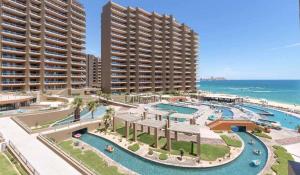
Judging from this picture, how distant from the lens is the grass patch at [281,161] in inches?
992

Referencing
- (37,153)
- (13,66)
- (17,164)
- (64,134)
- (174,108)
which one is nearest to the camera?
(17,164)

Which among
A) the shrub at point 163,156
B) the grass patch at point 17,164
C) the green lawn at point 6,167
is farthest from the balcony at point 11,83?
the shrub at point 163,156

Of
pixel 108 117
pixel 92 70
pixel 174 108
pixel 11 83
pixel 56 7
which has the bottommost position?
pixel 174 108

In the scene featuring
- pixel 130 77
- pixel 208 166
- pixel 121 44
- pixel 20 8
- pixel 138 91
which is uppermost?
pixel 20 8

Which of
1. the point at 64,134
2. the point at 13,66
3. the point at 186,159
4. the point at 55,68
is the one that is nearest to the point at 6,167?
the point at 64,134

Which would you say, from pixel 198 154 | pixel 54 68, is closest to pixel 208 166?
pixel 198 154

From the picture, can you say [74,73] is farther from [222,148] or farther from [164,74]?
[222,148]

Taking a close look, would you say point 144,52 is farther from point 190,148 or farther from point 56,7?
point 190,148

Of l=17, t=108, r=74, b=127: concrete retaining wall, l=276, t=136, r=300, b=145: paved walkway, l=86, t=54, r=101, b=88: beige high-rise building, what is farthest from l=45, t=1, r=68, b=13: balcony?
l=276, t=136, r=300, b=145: paved walkway

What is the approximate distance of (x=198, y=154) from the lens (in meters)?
28.5

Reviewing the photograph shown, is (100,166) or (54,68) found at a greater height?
(54,68)

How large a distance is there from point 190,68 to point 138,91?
138ft

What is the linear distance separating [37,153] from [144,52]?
8180cm

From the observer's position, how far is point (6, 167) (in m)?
19.5
